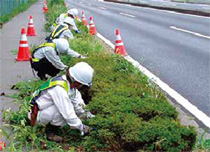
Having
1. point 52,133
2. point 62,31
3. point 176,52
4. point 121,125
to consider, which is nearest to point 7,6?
point 176,52

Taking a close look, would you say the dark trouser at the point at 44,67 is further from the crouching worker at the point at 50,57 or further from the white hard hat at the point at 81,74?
the white hard hat at the point at 81,74

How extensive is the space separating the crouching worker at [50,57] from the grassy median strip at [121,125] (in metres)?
1.05

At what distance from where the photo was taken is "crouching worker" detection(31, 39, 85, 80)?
651 centimetres

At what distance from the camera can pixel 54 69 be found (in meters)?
6.82

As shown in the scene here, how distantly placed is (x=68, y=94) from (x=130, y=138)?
3.07 feet

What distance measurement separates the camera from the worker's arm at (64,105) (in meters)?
4.18

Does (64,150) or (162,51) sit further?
(162,51)

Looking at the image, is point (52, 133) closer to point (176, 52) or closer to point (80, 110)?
point (80, 110)

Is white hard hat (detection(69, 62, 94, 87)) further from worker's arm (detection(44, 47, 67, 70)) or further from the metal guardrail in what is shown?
the metal guardrail

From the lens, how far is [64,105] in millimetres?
4180

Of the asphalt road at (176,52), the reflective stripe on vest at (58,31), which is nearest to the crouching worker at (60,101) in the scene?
the asphalt road at (176,52)

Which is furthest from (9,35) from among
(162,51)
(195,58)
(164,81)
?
(164,81)

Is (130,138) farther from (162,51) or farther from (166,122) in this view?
(162,51)

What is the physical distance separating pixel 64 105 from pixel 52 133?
1.68 ft
